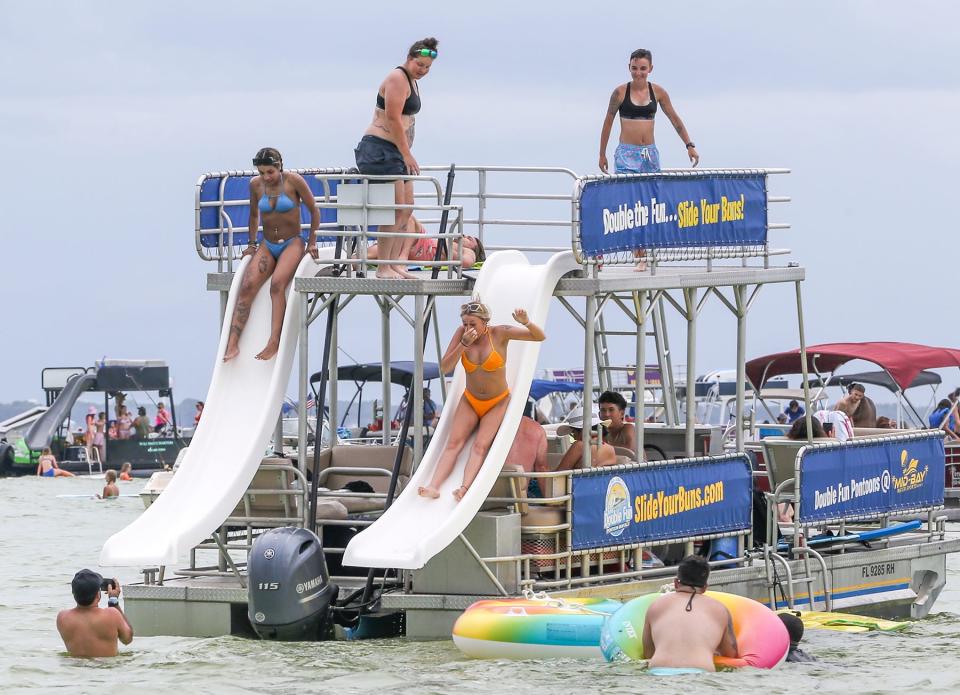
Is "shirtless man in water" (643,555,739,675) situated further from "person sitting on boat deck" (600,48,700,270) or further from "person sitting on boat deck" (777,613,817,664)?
"person sitting on boat deck" (600,48,700,270)

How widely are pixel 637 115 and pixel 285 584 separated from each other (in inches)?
274

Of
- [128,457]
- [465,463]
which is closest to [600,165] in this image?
[465,463]

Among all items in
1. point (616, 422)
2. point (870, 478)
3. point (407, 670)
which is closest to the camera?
point (407, 670)

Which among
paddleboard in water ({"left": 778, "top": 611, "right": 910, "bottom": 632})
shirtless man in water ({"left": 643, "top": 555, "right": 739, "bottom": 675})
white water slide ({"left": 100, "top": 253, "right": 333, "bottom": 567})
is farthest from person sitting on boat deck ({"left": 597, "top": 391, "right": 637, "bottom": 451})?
shirtless man in water ({"left": 643, "top": 555, "right": 739, "bottom": 675})

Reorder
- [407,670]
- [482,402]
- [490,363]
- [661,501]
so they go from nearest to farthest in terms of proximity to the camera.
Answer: [407,670] < [490,363] < [482,402] < [661,501]

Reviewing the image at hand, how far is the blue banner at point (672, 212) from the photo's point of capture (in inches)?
673

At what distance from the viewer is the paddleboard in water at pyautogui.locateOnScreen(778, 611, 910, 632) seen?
695 inches

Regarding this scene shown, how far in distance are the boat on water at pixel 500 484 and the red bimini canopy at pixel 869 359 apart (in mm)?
9189

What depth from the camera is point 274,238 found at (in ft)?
59.2

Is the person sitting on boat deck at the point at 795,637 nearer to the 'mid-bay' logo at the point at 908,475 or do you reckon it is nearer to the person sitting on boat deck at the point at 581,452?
the person sitting on boat deck at the point at 581,452

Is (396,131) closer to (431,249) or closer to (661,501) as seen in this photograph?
(431,249)

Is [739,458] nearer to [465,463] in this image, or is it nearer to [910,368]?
[465,463]

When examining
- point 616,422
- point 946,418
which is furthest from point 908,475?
point 946,418

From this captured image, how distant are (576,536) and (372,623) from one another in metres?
1.89
